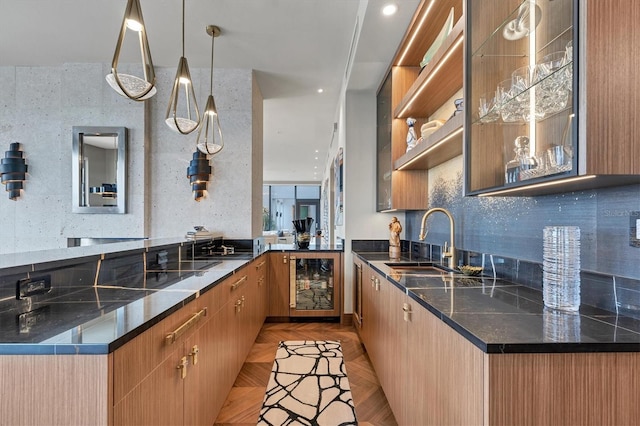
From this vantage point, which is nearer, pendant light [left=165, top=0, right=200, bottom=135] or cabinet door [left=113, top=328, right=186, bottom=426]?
cabinet door [left=113, top=328, right=186, bottom=426]

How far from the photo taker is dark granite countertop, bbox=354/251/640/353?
2.54 ft

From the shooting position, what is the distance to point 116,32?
2869mm

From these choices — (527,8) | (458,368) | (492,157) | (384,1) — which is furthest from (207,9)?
(458,368)

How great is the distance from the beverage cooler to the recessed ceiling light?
2.31 metres

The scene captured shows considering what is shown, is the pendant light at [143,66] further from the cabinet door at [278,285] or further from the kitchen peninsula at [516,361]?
the cabinet door at [278,285]

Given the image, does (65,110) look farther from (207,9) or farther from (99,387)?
(99,387)

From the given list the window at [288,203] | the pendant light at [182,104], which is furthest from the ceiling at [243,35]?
the window at [288,203]

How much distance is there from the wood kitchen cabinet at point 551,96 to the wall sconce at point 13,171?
4.52m

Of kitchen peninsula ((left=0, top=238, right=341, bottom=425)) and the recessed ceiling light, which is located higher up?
the recessed ceiling light

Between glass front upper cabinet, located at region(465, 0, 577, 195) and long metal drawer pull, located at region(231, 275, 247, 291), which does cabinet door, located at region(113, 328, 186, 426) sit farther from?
glass front upper cabinet, located at region(465, 0, 577, 195)

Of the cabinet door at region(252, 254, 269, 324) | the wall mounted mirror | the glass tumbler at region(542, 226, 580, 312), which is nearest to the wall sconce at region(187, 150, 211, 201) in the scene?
the wall mounted mirror

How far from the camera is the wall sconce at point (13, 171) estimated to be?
11.2 ft

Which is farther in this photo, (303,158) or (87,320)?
(303,158)

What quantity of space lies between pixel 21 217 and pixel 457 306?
458cm
